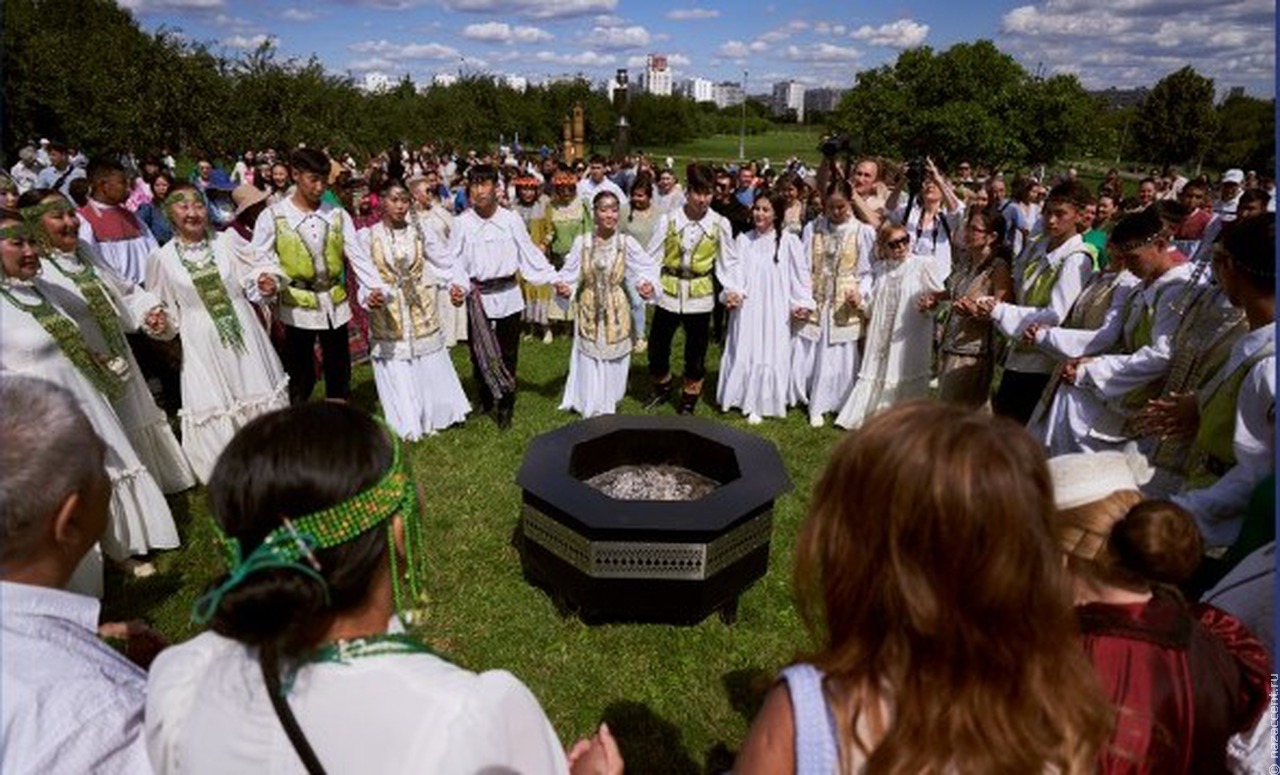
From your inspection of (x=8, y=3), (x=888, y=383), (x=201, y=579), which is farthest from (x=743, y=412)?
(x=8, y=3)

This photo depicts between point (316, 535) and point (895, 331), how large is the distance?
6313 millimetres

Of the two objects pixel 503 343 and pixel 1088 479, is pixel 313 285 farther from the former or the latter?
pixel 1088 479

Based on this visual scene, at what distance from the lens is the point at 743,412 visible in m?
7.43

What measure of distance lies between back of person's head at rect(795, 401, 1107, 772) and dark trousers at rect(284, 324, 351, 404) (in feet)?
18.0

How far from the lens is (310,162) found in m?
5.41

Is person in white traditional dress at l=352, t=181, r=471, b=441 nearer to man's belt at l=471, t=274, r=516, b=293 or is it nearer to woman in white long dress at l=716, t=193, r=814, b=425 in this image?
man's belt at l=471, t=274, r=516, b=293

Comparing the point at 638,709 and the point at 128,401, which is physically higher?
the point at 128,401

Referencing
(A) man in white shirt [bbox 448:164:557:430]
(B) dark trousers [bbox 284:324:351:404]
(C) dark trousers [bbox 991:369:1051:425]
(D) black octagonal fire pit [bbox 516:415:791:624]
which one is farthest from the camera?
(A) man in white shirt [bbox 448:164:557:430]

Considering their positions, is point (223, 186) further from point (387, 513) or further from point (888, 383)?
point (387, 513)

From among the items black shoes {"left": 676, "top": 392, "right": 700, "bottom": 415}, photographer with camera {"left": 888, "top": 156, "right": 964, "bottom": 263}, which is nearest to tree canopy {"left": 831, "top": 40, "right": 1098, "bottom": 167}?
photographer with camera {"left": 888, "top": 156, "right": 964, "bottom": 263}

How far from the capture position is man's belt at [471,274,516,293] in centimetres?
666

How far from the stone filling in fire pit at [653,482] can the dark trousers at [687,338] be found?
8.34 feet

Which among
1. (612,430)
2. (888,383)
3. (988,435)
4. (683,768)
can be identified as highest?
(988,435)

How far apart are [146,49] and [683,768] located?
25.6 meters
